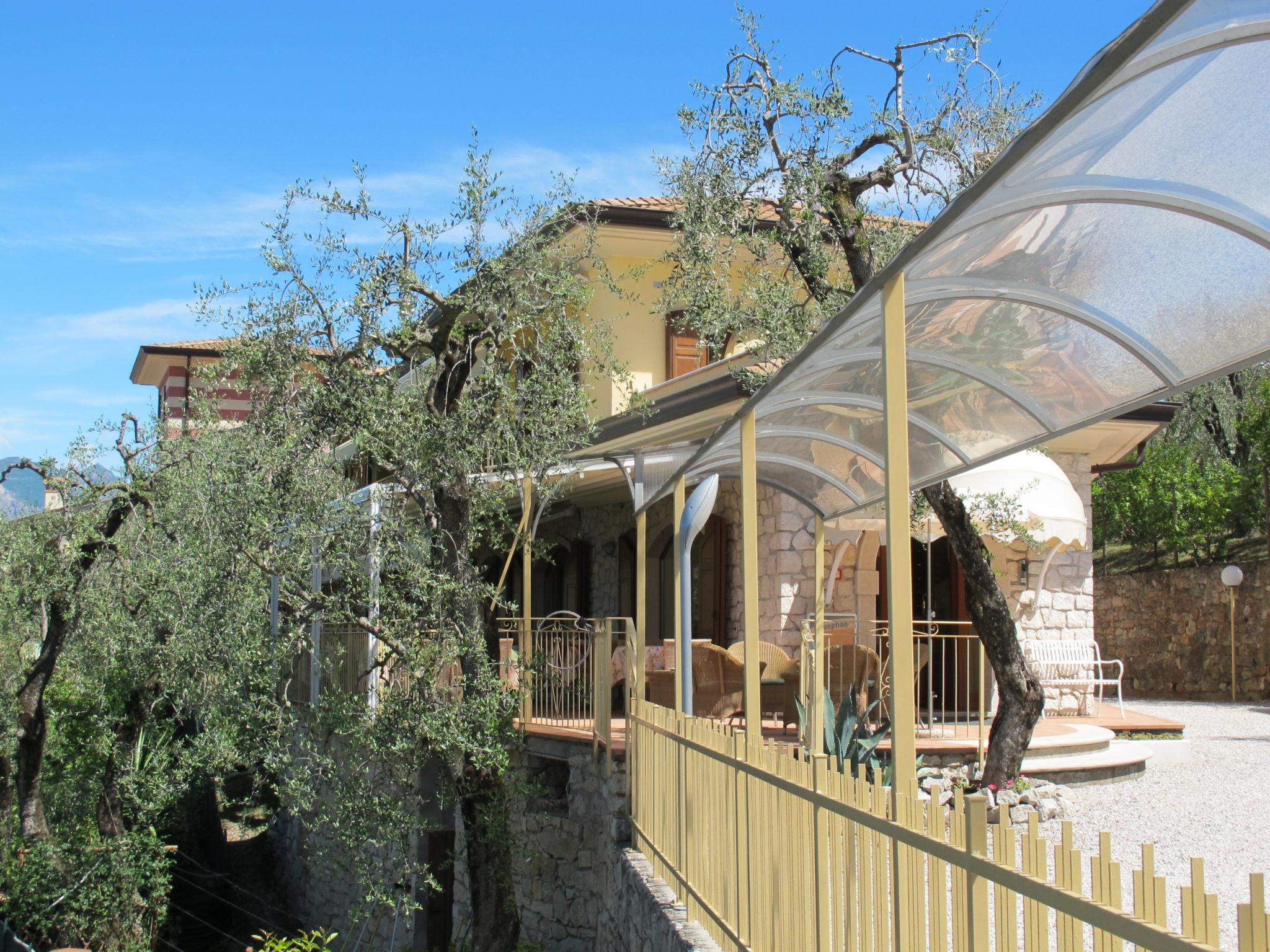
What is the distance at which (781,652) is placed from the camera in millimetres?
11852

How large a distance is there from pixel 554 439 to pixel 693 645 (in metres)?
2.47

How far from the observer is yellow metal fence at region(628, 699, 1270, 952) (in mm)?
2303

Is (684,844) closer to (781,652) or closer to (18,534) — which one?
(781,652)

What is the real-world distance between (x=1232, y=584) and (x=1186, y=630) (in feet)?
8.95

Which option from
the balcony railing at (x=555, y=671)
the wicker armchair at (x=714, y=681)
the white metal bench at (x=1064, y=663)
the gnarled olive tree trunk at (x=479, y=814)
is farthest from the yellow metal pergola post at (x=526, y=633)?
the white metal bench at (x=1064, y=663)

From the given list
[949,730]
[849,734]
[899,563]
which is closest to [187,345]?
[949,730]

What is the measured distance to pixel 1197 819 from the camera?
879 cm

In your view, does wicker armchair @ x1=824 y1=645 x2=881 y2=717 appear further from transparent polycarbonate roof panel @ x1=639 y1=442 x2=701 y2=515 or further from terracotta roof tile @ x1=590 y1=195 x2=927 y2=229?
terracotta roof tile @ x1=590 y1=195 x2=927 y2=229

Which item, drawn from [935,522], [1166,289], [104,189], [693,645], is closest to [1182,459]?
[935,522]

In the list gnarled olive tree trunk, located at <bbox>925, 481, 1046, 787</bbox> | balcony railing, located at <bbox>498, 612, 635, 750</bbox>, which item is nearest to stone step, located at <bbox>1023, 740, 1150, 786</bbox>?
gnarled olive tree trunk, located at <bbox>925, 481, 1046, 787</bbox>

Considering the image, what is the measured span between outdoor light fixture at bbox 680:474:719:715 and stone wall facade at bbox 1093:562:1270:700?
56.9 ft

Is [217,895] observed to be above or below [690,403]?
below

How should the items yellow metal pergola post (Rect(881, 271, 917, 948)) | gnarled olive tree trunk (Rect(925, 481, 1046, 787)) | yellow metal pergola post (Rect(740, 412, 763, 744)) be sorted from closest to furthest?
yellow metal pergola post (Rect(881, 271, 917, 948)), yellow metal pergola post (Rect(740, 412, 763, 744)), gnarled olive tree trunk (Rect(925, 481, 1046, 787))

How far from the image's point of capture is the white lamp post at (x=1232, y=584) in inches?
813
